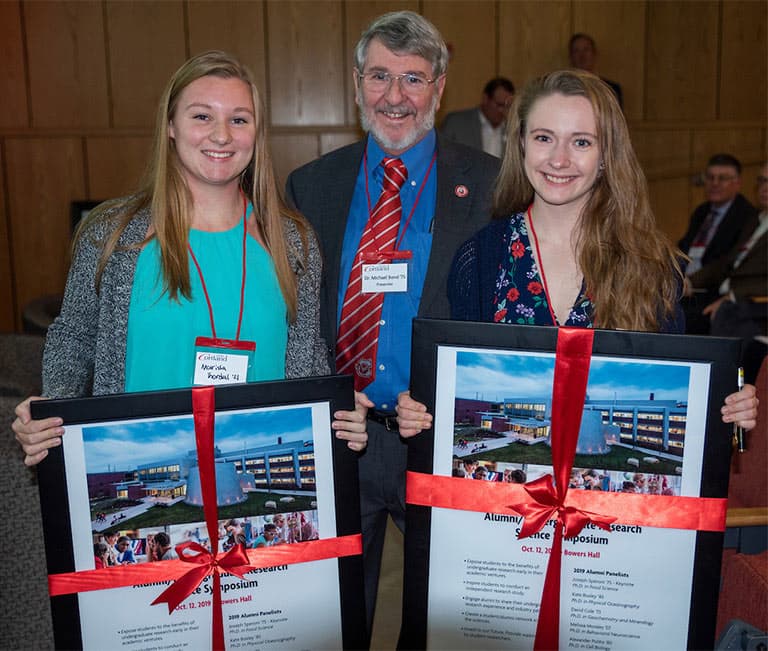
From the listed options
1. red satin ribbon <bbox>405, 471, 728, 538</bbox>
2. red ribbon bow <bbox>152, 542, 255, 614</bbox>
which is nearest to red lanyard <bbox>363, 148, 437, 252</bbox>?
red satin ribbon <bbox>405, 471, 728, 538</bbox>

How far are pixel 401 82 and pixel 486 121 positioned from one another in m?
4.75

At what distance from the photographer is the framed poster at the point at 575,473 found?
1.53 meters

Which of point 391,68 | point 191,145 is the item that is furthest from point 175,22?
point 191,145

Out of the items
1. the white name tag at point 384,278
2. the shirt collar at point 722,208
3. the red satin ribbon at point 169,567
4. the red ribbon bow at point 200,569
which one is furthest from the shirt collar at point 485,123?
the red ribbon bow at point 200,569

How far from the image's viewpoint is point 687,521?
1538 mm

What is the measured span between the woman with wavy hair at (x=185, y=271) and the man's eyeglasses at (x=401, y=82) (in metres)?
0.60

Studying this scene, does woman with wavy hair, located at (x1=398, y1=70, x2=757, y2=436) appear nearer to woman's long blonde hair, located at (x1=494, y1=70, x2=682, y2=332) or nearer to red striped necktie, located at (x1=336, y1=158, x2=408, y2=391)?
woman's long blonde hair, located at (x1=494, y1=70, x2=682, y2=332)

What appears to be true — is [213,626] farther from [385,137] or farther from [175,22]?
[175,22]

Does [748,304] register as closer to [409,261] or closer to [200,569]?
[409,261]

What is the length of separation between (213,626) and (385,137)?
60.7 inches

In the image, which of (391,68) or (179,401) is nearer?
(179,401)

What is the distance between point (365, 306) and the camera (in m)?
2.39

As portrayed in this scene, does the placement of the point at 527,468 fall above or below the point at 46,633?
above

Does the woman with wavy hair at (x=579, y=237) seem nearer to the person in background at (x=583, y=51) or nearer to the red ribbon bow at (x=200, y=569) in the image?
the red ribbon bow at (x=200, y=569)
